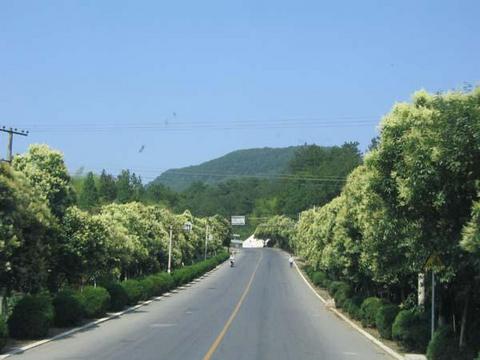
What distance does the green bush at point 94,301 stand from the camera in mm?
25906

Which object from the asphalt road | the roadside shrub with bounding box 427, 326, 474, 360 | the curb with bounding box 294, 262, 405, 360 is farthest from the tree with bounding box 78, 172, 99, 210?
the roadside shrub with bounding box 427, 326, 474, 360

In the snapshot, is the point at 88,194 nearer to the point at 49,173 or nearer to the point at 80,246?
the point at 80,246

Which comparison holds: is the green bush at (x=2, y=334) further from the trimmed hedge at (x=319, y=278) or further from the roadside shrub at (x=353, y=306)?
the trimmed hedge at (x=319, y=278)

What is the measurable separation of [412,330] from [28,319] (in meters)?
10.5

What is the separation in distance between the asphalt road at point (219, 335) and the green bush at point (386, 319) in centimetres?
66

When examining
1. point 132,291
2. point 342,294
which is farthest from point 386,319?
point 132,291

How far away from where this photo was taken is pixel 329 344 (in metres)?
21.1

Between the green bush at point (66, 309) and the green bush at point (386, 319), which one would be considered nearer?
the green bush at point (386, 319)

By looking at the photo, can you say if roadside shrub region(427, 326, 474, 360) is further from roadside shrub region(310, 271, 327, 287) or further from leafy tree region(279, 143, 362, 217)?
leafy tree region(279, 143, 362, 217)

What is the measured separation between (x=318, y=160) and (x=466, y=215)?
155 metres

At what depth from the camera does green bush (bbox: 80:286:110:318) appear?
85.0 ft

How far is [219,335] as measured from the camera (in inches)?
881

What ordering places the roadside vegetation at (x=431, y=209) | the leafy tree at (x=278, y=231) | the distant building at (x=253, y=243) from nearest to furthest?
1. the roadside vegetation at (x=431, y=209)
2. the leafy tree at (x=278, y=231)
3. the distant building at (x=253, y=243)

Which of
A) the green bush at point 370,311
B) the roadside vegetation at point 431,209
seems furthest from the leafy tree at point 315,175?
the roadside vegetation at point 431,209
